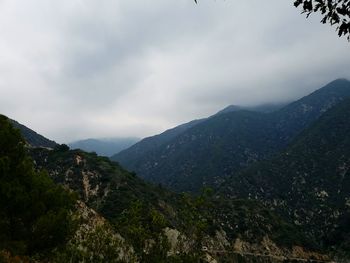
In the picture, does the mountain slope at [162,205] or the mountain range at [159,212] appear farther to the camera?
the mountain slope at [162,205]

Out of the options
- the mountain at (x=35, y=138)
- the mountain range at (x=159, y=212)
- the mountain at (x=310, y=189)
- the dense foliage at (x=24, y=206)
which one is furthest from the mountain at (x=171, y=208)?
the dense foliage at (x=24, y=206)

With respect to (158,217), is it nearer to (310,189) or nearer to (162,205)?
(162,205)

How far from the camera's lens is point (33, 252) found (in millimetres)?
29344

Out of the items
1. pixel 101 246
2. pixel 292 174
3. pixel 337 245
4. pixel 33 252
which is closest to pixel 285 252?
pixel 337 245

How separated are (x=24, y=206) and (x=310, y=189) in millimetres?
161644

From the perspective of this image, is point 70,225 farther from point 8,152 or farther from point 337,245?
point 337,245

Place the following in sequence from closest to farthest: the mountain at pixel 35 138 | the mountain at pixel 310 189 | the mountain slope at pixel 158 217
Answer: the mountain slope at pixel 158 217 < the mountain at pixel 310 189 < the mountain at pixel 35 138

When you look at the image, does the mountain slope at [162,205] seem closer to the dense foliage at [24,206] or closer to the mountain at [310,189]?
the mountain at [310,189]

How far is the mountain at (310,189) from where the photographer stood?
16125 cm

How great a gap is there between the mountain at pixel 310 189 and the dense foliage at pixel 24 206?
135m

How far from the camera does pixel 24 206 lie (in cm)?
2866

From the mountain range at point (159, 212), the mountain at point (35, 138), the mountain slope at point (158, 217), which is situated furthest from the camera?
the mountain at point (35, 138)

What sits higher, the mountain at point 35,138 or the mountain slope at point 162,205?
the mountain at point 35,138

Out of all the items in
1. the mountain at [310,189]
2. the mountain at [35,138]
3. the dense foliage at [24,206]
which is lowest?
the mountain at [310,189]
